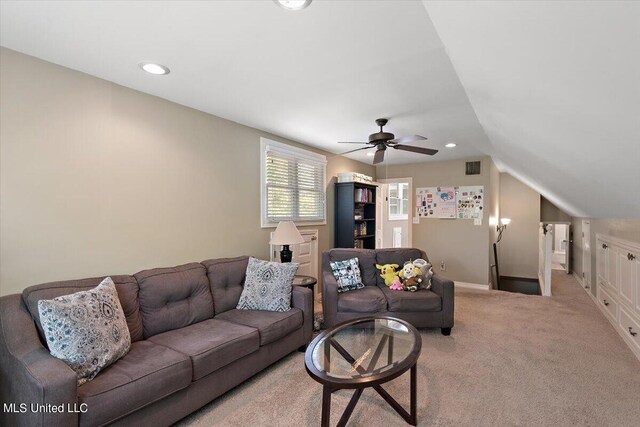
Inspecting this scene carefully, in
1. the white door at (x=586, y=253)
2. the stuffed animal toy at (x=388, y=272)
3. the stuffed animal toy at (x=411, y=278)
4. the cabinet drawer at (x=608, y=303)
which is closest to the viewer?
the cabinet drawer at (x=608, y=303)

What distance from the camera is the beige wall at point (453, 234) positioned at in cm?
529

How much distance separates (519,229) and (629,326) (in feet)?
14.0

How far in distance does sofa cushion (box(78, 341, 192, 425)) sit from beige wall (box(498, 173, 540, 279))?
287 inches

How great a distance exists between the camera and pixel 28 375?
4.63 feet

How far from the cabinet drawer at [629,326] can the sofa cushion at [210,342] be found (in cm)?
342

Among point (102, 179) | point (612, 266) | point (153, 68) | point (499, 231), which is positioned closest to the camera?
point (153, 68)

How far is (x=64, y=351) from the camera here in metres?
1.58

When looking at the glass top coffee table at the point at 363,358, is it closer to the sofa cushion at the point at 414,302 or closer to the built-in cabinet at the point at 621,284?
the sofa cushion at the point at 414,302

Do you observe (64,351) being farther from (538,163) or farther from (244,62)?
(538,163)

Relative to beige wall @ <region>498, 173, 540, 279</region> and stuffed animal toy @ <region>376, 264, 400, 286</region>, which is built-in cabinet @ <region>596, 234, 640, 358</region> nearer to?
stuffed animal toy @ <region>376, 264, 400, 286</region>

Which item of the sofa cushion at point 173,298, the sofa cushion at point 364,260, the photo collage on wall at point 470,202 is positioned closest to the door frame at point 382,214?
the photo collage on wall at point 470,202

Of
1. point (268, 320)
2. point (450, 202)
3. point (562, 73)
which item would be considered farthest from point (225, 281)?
point (450, 202)

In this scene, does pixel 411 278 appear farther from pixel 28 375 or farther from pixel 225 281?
pixel 28 375

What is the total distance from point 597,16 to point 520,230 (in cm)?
703
